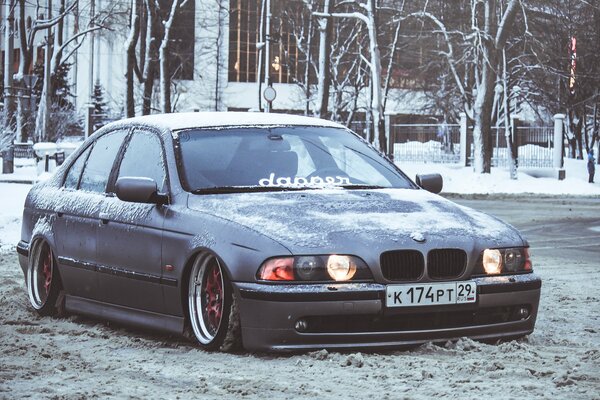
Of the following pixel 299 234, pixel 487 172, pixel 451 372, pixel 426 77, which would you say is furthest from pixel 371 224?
pixel 426 77

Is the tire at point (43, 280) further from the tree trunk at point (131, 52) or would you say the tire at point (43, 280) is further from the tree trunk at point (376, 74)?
the tree trunk at point (131, 52)

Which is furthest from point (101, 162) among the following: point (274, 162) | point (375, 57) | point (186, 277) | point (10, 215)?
point (375, 57)

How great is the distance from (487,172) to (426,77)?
30303mm

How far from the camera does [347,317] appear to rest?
702 centimetres

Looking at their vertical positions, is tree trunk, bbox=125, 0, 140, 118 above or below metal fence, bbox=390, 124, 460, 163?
above

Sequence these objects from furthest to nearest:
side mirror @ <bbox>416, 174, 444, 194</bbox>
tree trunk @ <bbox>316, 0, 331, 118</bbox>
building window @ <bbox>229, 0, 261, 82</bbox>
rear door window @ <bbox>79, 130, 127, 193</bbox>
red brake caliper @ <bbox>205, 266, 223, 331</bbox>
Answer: building window @ <bbox>229, 0, 261, 82</bbox> → tree trunk @ <bbox>316, 0, 331, 118</bbox> → rear door window @ <bbox>79, 130, 127, 193</bbox> → side mirror @ <bbox>416, 174, 444, 194</bbox> → red brake caliper @ <bbox>205, 266, 223, 331</bbox>

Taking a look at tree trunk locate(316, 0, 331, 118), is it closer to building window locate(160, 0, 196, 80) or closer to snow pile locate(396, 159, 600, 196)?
snow pile locate(396, 159, 600, 196)

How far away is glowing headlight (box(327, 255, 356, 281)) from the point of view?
6.95m

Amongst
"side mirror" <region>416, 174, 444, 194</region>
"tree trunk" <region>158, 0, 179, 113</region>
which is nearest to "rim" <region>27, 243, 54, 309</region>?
"side mirror" <region>416, 174, 444, 194</region>

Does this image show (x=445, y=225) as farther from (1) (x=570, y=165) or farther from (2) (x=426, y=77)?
(2) (x=426, y=77)

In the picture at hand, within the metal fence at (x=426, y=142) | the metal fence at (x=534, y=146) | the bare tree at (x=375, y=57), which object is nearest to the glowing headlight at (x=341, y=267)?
the bare tree at (x=375, y=57)

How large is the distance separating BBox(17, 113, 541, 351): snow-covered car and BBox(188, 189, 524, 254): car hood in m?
0.01

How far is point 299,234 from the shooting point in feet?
23.1

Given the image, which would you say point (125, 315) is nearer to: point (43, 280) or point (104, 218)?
point (104, 218)
